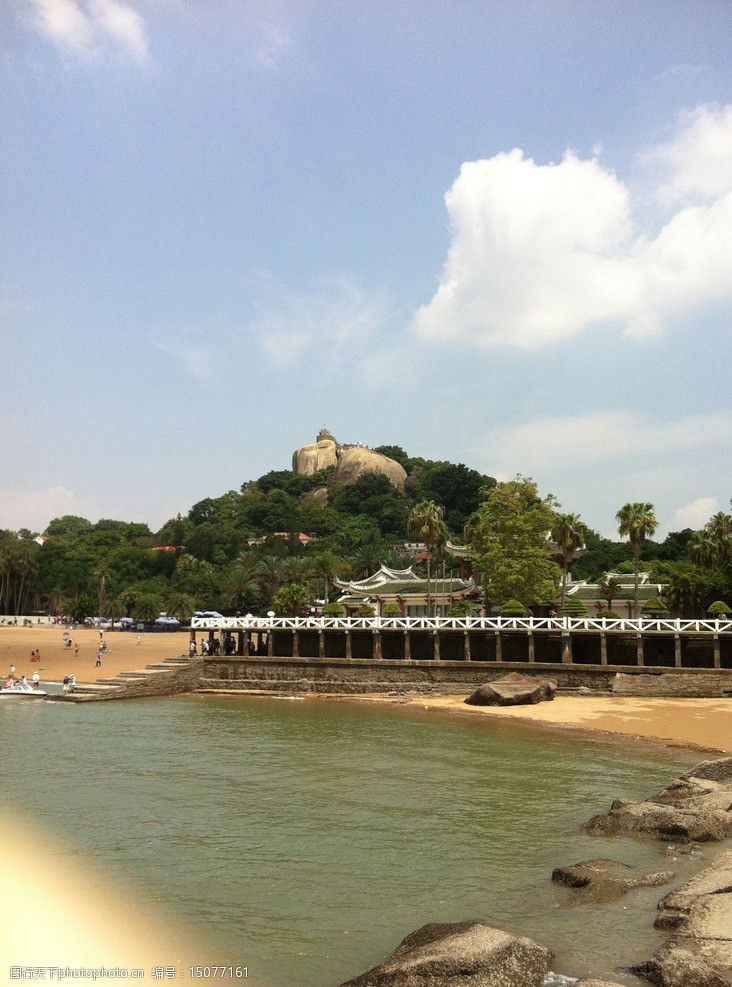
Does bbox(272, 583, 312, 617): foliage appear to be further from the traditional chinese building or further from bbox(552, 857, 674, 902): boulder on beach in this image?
bbox(552, 857, 674, 902): boulder on beach

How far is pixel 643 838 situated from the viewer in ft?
57.2

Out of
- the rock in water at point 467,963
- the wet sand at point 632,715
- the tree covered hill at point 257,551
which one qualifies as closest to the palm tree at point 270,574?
the tree covered hill at point 257,551

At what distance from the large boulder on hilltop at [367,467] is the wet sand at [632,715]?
120 m

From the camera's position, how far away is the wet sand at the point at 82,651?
56844mm

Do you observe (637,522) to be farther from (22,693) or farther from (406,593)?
(22,693)

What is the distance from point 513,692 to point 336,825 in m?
21.8

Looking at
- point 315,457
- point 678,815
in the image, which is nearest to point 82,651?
point 678,815

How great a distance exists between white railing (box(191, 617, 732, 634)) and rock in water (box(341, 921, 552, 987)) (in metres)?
32.9

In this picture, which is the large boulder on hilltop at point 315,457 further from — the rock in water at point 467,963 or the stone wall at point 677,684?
the rock in water at point 467,963

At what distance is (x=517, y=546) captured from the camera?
174ft

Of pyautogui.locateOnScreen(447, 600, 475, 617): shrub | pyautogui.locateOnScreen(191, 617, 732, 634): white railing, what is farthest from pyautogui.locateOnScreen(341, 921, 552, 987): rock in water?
pyautogui.locateOnScreen(447, 600, 475, 617): shrub

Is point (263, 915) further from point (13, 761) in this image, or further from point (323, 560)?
point (323, 560)

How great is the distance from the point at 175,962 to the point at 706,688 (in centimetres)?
3438

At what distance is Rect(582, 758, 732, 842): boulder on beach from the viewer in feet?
56.3
